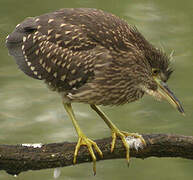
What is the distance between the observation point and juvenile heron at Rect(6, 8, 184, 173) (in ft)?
18.9

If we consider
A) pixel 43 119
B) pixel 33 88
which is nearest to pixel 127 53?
pixel 43 119

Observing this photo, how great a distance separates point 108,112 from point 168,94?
3.26m

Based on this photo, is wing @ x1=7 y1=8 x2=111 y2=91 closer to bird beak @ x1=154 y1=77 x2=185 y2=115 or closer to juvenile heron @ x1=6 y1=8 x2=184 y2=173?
juvenile heron @ x1=6 y1=8 x2=184 y2=173

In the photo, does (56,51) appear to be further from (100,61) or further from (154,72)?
(154,72)

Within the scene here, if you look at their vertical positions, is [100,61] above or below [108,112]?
above

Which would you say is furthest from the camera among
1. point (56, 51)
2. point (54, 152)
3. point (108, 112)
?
point (108, 112)

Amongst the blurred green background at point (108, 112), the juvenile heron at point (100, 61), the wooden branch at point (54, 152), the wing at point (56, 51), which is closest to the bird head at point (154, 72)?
the juvenile heron at point (100, 61)

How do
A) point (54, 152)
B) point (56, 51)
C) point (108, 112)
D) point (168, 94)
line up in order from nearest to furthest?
point (54, 152) → point (168, 94) → point (56, 51) → point (108, 112)

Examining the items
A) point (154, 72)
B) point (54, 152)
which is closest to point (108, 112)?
point (154, 72)

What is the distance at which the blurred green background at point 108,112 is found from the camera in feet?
27.2

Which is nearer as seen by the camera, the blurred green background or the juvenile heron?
the juvenile heron

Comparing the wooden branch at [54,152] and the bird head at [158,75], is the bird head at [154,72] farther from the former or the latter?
the wooden branch at [54,152]

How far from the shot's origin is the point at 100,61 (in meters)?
5.76

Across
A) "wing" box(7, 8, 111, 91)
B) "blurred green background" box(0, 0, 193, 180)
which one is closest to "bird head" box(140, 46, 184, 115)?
"wing" box(7, 8, 111, 91)
